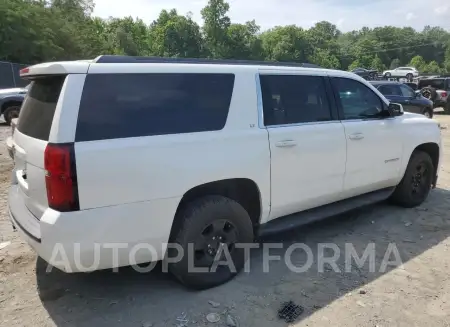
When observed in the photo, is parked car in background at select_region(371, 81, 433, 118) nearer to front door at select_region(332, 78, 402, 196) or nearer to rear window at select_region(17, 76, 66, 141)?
front door at select_region(332, 78, 402, 196)

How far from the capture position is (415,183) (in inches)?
220

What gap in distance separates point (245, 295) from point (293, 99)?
1.91 metres

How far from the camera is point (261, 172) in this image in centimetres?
360

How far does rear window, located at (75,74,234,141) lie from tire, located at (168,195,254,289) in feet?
2.10

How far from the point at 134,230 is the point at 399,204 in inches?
159

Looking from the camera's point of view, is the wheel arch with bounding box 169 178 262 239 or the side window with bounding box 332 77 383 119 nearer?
the wheel arch with bounding box 169 178 262 239

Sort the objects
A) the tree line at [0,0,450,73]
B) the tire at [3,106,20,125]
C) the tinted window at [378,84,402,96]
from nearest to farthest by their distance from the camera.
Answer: the tire at [3,106,20,125] < the tinted window at [378,84,402,96] < the tree line at [0,0,450,73]

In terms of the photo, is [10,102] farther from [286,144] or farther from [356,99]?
[286,144]

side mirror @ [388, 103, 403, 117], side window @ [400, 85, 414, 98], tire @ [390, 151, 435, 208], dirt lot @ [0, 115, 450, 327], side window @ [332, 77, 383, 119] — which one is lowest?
dirt lot @ [0, 115, 450, 327]

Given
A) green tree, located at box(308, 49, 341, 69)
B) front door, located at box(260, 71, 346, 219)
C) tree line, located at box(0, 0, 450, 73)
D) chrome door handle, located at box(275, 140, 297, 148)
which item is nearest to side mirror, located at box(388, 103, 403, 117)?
front door, located at box(260, 71, 346, 219)

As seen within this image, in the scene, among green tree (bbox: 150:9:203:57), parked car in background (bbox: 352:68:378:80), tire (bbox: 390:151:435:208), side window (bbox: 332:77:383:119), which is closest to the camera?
side window (bbox: 332:77:383:119)

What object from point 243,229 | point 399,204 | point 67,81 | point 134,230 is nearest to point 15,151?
point 67,81

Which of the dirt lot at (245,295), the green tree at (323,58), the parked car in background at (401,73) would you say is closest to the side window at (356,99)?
the dirt lot at (245,295)

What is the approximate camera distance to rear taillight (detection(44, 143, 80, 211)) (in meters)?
2.68
